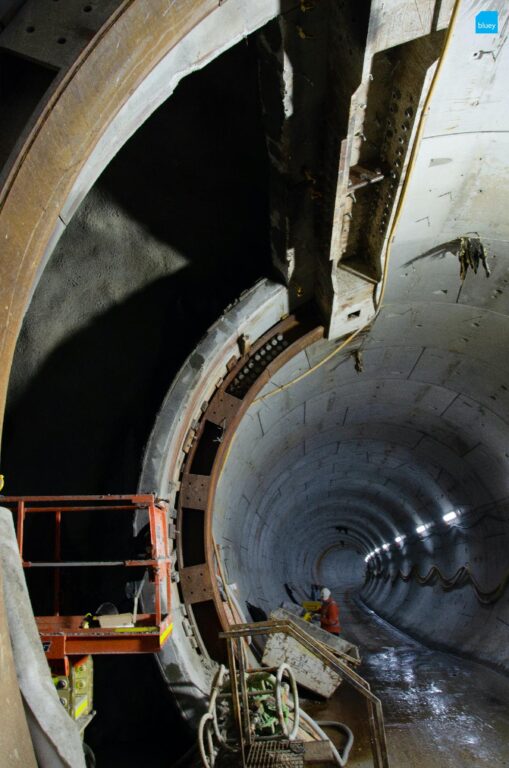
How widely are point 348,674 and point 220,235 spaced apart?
13.4 feet

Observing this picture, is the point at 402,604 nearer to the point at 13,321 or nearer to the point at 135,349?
the point at 135,349

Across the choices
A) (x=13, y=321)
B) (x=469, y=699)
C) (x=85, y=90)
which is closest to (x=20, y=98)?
(x=85, y=90)

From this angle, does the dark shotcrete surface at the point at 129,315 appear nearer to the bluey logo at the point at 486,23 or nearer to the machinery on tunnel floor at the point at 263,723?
the machinery on tunnel floor at the point at 263,723

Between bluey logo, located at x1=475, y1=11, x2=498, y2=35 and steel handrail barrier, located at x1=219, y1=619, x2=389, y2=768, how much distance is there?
15.8 ft

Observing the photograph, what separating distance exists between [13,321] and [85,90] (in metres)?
0.95

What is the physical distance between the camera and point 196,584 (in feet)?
18.5

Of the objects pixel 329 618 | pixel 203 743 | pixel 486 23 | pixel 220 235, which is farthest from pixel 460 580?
pixel 486 23

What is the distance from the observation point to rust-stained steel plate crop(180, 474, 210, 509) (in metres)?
5.73

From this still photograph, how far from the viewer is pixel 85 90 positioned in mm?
2359

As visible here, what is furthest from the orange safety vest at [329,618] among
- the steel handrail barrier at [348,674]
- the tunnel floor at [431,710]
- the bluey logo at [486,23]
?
the bluey logo at [486,23]

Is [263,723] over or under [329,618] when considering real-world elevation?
under

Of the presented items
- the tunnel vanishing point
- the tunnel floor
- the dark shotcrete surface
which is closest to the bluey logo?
the tunnel vanishing point

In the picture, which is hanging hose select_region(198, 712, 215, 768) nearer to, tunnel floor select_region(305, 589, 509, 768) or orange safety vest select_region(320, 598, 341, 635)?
tunnel floor select_region(305, 589, 509, 768)

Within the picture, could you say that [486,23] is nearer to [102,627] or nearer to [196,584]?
[102,627]
